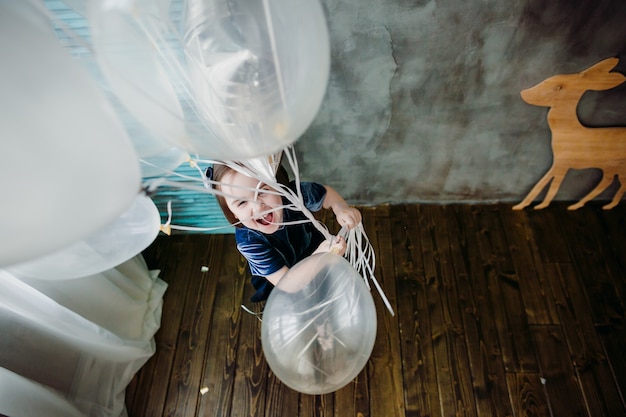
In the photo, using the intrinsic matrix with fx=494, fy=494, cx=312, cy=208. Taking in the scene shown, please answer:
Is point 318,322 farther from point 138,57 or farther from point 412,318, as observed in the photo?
point 412,318

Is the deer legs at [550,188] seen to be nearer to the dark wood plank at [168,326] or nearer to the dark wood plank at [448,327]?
the dark wood plank at [448,327]

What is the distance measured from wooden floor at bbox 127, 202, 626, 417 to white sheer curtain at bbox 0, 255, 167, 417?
3.6 inches

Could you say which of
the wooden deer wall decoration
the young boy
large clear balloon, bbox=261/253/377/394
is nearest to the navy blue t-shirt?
the young boy

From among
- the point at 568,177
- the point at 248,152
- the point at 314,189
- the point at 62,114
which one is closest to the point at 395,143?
the point at 314,189

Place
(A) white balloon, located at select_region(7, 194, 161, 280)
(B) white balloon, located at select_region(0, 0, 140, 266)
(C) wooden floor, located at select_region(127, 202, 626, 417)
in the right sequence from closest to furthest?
(B) white balloon, located at select_region(0, 0, 140, 266)
(A) white balloon, located at select_region(7, 194, 161, 280)
(C) wooden floor, located at select_region(127, 202, 626, 417)

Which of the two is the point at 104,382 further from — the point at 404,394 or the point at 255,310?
the point at 404,394

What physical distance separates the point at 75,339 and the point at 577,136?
1.72 m

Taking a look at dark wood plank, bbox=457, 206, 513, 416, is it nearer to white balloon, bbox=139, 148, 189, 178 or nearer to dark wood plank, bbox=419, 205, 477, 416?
dark wood plank, bbox=419, 205, 477, 416

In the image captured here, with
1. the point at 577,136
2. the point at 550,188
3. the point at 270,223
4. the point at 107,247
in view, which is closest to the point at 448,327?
the point at 550,188

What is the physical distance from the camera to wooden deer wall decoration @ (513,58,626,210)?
150cm

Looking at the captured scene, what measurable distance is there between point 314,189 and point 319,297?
46 cm

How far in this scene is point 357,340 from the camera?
3.22 feet

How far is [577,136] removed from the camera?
1.66 m

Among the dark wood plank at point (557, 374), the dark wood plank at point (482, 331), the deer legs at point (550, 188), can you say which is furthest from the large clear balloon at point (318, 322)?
the deer legs at point (550, 188)
